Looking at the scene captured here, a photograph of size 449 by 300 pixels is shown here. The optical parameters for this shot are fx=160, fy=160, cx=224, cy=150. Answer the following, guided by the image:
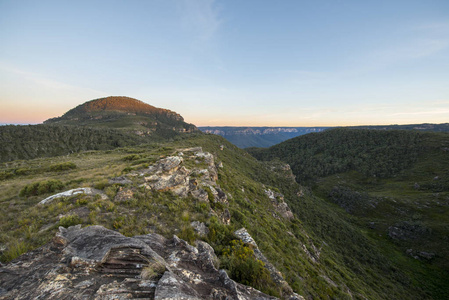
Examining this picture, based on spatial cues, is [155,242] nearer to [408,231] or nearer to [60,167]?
[60,167]

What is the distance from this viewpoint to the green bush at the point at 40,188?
13.2 m

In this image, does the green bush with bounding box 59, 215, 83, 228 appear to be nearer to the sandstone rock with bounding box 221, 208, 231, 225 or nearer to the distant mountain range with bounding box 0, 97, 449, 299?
the distant mountain range with bounding box 0, 97, 449, 299

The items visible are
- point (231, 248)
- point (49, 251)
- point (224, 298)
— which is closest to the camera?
point (224, 298)

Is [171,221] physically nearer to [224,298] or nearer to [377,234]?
[224,298]

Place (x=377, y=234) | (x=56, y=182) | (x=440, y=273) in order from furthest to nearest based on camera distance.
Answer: (x=377, y=234), (x=440, y=273), (x=56, y=182)

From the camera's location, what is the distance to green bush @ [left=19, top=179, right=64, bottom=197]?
1322 cm

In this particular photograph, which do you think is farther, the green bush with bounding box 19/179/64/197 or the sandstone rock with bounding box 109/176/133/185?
the sandstone rock with bounding box 109/176/133/185

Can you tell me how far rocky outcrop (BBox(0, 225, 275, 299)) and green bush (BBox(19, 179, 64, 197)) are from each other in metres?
9.66

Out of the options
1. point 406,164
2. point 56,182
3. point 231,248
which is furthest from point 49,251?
point 406,164

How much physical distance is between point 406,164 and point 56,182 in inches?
7501

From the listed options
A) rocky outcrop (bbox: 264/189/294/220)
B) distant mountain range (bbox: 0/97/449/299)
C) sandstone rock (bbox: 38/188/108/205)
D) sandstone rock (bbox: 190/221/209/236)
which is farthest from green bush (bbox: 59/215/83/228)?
rocky outcrop (bbox: 264/189/294/220)

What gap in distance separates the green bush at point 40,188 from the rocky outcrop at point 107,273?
9664 mm

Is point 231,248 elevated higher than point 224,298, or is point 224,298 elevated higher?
point 224,298

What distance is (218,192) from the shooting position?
17734 millimetres
